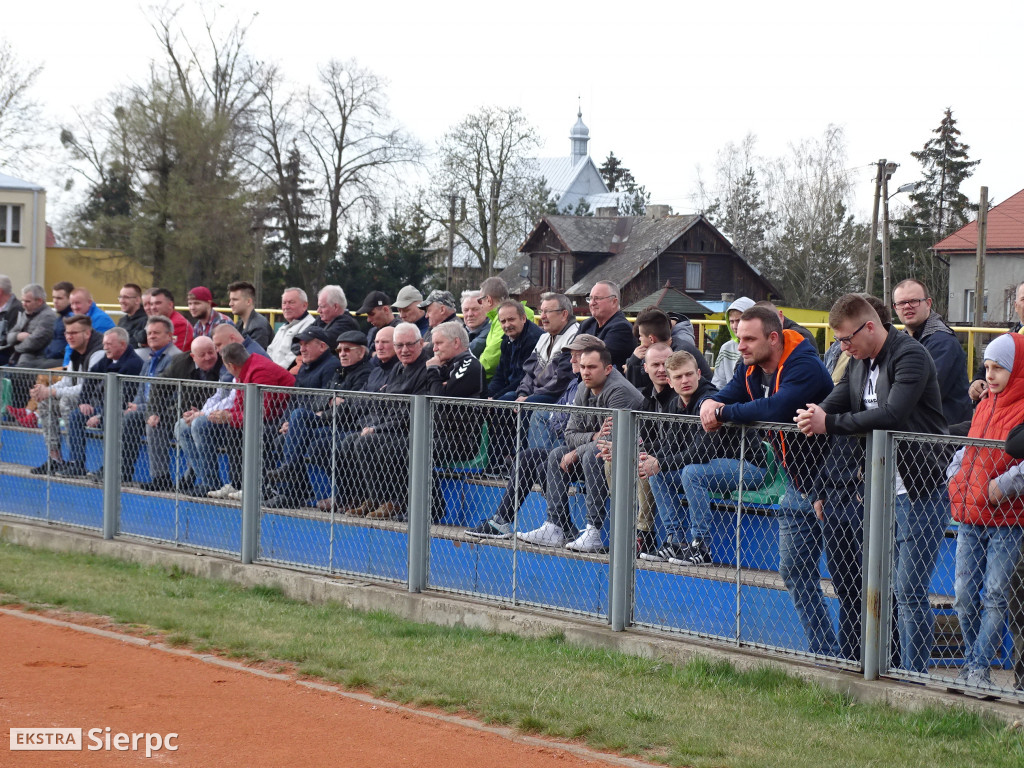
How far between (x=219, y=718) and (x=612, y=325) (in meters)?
5.09

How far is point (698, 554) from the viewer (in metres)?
7.10

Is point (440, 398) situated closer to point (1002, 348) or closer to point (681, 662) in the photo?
point (681, 662)

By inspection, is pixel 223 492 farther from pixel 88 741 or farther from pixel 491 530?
pixel 88 741

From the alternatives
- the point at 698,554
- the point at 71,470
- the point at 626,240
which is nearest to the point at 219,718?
the point at 698,554

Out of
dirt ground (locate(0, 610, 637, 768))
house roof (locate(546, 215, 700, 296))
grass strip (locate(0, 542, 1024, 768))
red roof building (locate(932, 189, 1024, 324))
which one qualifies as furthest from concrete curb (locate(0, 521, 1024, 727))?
house roof (locate(546, 215, 700, 296))

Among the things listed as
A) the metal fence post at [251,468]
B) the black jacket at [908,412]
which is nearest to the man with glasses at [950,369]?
the black jacket at [908,412]

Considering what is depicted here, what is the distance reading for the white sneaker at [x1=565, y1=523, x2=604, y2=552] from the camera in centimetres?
766

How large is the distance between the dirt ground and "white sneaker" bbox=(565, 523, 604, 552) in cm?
177

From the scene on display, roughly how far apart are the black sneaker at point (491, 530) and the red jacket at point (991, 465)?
9.65 ft

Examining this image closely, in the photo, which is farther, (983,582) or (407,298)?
(407,298)

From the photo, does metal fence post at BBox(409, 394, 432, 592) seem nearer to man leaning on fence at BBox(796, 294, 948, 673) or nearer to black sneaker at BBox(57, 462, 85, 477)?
Answer: man leaning on fence at BBox(796, 294, 948, 673)

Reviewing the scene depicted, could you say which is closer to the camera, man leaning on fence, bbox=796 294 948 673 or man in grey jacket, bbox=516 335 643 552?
man leaning on fence, bbox=796 294 948 673

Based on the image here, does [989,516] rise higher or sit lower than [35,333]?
lower

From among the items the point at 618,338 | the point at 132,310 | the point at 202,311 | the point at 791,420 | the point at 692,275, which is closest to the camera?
the point at 791,420
